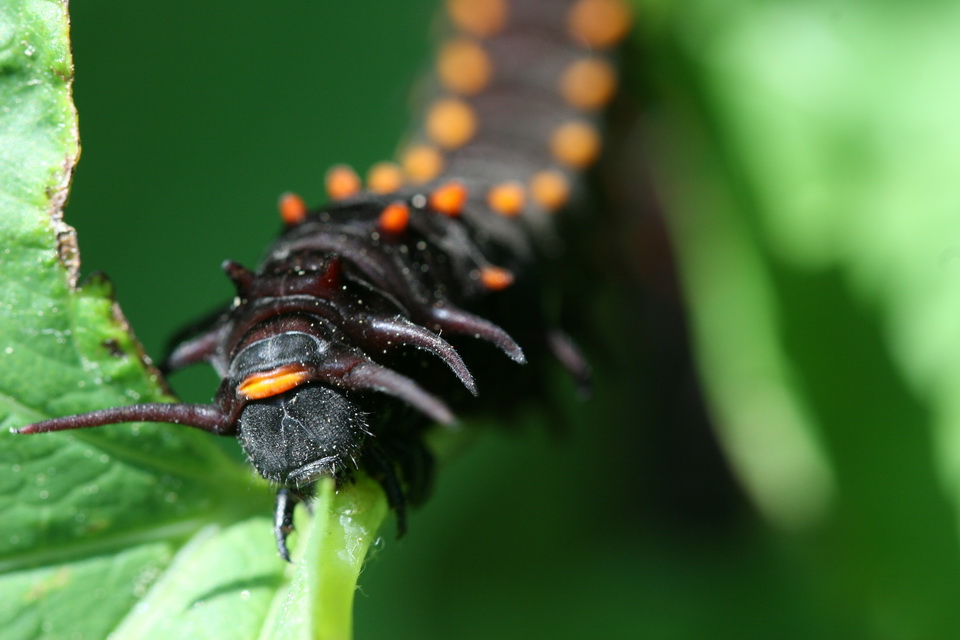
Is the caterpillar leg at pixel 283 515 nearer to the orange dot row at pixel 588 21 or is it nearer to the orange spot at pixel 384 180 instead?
the orange spot at pixel 384 180

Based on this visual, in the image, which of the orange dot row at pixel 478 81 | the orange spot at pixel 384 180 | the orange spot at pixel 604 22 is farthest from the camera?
the orange spot at pixel 604 22

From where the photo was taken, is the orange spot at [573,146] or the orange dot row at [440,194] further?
the orange spot at [573,146]

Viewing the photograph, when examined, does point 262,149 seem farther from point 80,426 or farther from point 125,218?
point 80,426

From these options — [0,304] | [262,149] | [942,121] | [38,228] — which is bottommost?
[262,149]

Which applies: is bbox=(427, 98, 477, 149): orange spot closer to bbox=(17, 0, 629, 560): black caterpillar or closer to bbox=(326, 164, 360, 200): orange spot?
bbox=(17, 0, 629, 560): black caterpillar

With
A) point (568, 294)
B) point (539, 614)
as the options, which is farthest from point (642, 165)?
point (539, 614)

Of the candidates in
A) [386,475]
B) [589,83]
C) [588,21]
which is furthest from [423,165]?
[386,475]

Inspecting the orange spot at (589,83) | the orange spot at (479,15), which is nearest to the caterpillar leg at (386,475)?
the orange spot at (589,83)

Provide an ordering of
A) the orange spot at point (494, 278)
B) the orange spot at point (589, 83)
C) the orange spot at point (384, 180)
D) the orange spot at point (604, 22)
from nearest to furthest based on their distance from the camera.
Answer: the orange spot at point (494, 278) → the orange spot at point (384, 180) → the orange spot at point (589, 83) → the orange spot at point (604, 22)

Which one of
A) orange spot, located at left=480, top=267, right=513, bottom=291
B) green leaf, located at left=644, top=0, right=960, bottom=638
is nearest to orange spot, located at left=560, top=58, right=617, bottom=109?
green leaf, located at left=644, top=0, right=960, bottom=638
